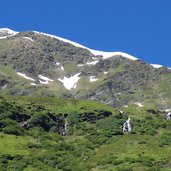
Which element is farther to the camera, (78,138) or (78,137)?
(78,137)

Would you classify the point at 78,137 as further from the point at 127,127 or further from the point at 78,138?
the point at 127,127

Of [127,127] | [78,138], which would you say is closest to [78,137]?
[78,138]

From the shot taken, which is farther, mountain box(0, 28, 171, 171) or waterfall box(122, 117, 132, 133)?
waterfall box(122, 117, 132, 133)

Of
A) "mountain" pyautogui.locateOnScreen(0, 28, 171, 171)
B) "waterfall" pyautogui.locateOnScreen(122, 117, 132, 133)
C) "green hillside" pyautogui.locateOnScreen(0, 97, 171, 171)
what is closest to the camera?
"mountain" pyautogui.locateOnScreen(0, 28, 171, 171)

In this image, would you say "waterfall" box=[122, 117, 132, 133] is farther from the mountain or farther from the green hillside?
the green hillside

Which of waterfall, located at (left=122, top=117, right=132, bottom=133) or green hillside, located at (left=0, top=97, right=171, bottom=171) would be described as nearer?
green hillside, located at (left=0, top=97, right=171, bottom=171)

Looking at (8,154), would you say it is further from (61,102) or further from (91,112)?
(61,102)

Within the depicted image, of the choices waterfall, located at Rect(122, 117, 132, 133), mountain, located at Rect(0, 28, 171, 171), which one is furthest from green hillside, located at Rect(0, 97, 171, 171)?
waterfall, located at Rect(122, 117, 132, 133)

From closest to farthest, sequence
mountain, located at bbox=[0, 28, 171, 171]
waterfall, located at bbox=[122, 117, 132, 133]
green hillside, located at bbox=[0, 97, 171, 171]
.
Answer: mountain, located at bbox=[0, 28, 171, 171] < green hillside, located at bbox=[0, 97, 171, 171] < waterfall, located at bbox=[122, 117, 132, 133]

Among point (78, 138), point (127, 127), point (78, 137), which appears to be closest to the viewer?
point (78, 138)

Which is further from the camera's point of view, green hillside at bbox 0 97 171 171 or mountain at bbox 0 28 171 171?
green hillside at bbox 0 97 171 171

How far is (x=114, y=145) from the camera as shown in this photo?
141 m

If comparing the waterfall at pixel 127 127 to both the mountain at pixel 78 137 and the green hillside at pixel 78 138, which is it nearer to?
the mountain at pixel 78 137

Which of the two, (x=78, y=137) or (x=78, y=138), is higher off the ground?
(x=78, y=137)
